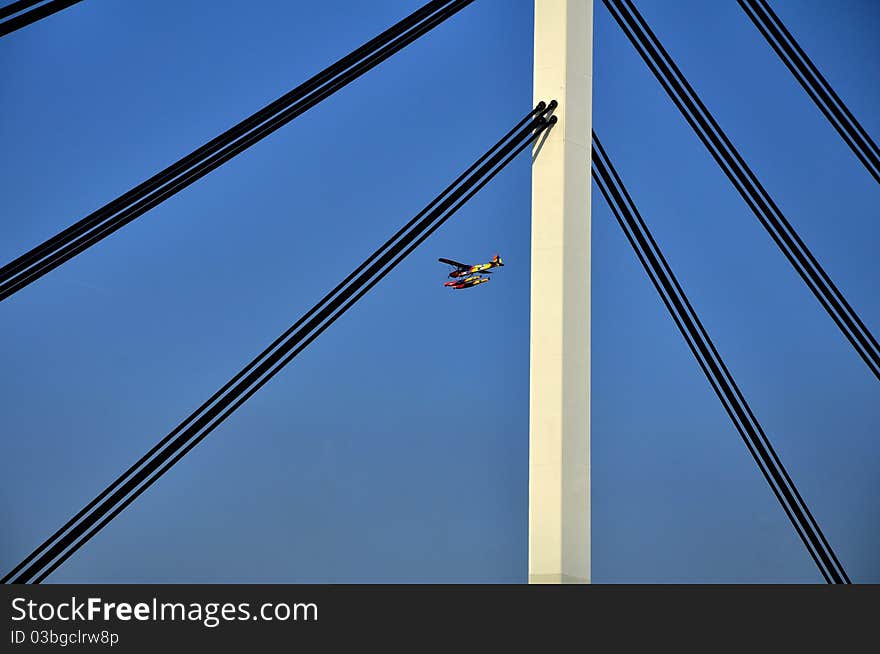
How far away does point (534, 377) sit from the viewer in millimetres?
4996

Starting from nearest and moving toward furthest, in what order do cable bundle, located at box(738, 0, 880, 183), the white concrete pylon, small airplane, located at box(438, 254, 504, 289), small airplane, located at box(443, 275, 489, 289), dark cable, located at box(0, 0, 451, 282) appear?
dark cable, located at box(0, 0, 451, 282)
the white concrete pylon
cable bundle, located at box(738, 0, 880, 183)
small airplane, located at box(438, 254, 504, 289)
small airplane, located at box(443, 275, 489, 289)

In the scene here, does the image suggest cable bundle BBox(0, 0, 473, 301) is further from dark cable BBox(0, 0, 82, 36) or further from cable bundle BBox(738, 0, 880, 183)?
cable bundle BBox(738, 0, 880, 183)

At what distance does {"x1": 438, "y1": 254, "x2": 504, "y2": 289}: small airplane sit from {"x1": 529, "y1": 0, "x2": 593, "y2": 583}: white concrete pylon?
954 centimetres

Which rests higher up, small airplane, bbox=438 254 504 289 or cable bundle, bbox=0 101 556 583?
small airplane, bbox=438 254 504 289

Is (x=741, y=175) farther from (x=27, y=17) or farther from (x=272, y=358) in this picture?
(x=27, y=17)

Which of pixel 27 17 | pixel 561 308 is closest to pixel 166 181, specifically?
pixel 27 17

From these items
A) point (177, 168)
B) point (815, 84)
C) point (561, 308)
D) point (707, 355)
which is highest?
point (815, 84)

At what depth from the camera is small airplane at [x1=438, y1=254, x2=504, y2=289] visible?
14.8 meters

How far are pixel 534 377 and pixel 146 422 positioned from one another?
10820 mm

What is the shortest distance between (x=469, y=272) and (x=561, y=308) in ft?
33.6

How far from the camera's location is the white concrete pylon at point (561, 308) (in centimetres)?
484

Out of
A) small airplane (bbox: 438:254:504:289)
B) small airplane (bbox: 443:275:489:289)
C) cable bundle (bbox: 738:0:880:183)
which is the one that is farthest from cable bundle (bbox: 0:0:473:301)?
small airplane (bbox: 443:275:489:289)

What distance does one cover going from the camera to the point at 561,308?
16.2 ft
